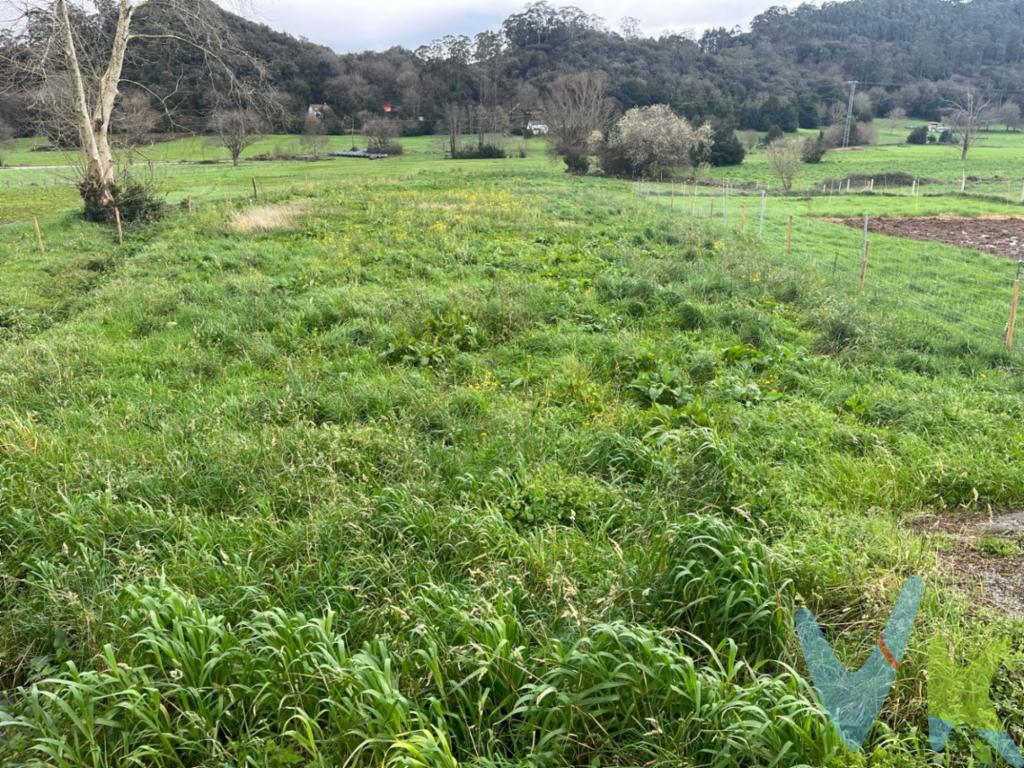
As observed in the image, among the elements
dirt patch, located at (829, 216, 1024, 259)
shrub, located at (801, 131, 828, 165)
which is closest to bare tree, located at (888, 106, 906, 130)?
shrub, located at (801, 131, 828, 165)

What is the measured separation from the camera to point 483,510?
16.6 feet

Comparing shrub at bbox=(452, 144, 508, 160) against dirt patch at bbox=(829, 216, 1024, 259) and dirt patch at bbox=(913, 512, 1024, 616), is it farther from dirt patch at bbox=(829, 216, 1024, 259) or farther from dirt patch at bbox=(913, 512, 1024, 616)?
dirt patch at bbox=(913, 512, 1024, 616)

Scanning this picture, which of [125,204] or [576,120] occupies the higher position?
[576,120]

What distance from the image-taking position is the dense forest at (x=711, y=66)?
89.5 metres

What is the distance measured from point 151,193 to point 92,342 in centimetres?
1818

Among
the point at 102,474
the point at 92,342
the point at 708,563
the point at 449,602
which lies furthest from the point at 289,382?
the point at 708,563

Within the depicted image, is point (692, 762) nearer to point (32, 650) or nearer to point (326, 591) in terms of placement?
point (326, 591)

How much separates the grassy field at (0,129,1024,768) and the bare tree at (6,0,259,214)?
41.3 ft

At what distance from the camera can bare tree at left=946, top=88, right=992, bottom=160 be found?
64500 millimetres

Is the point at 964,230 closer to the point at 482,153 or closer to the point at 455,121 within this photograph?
the point at 482,153

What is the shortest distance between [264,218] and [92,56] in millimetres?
11832

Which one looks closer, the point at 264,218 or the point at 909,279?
the point at 909,279

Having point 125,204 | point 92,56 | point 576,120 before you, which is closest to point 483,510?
point 125,204

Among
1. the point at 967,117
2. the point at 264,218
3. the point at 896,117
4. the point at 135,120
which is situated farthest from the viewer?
the point at 896,117
